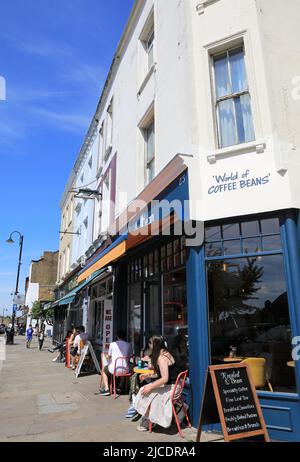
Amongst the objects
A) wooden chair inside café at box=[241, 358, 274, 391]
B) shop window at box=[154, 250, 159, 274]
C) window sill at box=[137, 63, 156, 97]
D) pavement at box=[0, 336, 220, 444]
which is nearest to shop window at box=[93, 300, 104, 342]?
pavement at box=[0, 336, 220, 444]

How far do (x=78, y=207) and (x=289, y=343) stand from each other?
55.5 feet

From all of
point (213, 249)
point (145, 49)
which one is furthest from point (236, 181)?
point (145, 49)

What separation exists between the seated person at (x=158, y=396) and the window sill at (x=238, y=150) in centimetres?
348

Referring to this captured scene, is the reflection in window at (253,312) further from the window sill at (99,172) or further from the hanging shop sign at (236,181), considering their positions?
the window sill at (99,172)

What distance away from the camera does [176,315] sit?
7.59m

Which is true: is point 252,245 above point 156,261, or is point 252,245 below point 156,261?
below

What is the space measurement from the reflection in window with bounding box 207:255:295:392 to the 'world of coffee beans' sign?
96 centimetres

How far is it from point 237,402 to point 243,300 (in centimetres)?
221

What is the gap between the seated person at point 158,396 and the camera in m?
5.41

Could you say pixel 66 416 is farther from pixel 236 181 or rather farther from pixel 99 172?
pixel 99 172

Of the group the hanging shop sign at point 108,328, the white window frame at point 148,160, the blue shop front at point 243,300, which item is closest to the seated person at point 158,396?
the blue shop front at point 243,300

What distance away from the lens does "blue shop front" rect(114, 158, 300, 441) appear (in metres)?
5.36

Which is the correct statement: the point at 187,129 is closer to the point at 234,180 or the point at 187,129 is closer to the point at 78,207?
the point at 234,180

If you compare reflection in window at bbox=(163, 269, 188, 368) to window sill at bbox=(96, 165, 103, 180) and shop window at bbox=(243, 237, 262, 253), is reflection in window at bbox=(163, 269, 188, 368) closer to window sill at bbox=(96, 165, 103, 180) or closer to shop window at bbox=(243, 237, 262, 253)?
shop window at bbox=(243, 237, 262, 253)
